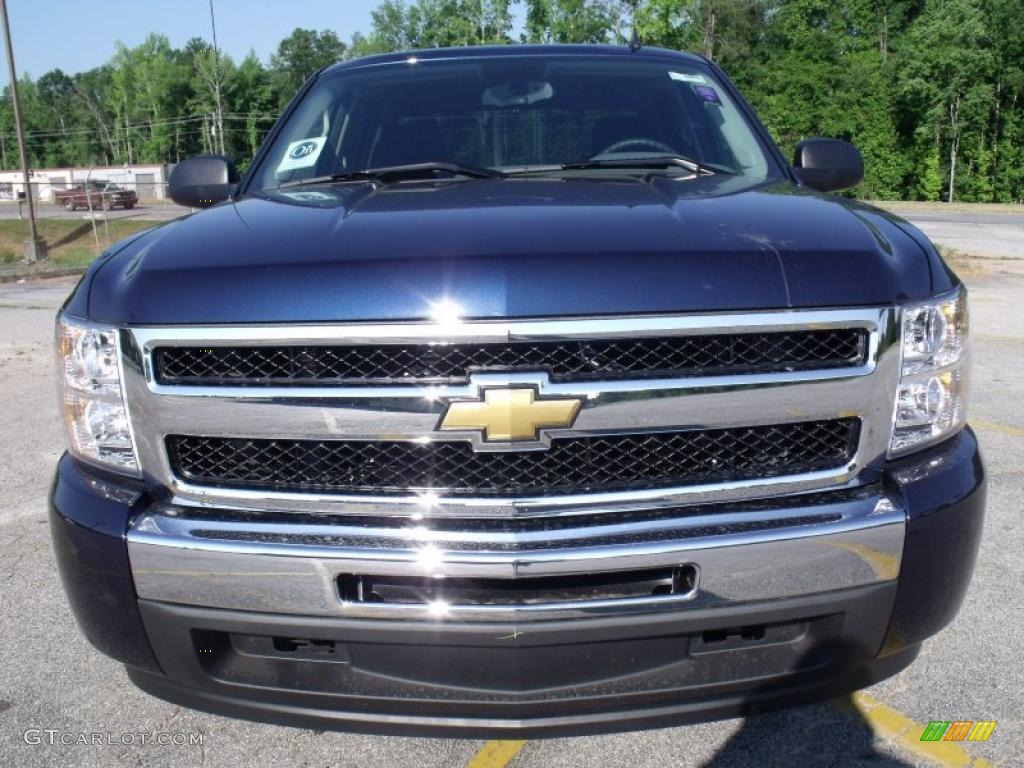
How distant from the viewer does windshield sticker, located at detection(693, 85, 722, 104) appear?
3607 mm

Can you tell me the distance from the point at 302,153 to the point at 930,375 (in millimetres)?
2252

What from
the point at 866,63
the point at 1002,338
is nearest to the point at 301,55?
the point at 866,63

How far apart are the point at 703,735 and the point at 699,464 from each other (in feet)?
2.81

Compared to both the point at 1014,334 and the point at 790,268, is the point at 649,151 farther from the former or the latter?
the point at 1014,334

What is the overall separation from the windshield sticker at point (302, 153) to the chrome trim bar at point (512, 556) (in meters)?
1.70

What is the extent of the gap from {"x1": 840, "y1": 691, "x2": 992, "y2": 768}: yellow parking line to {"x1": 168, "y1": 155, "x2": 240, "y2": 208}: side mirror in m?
2.60

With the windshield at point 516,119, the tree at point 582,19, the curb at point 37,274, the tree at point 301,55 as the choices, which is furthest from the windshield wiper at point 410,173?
the tree at point 301,55

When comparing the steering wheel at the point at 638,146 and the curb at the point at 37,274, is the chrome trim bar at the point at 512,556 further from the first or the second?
the curb at the point at 37,274

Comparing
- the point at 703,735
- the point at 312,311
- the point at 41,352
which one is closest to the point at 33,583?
the point at 312,311

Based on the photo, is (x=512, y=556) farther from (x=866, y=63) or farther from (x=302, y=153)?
(x=866, y=63)

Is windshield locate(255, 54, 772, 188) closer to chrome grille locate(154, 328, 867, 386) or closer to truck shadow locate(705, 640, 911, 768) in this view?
chrome grille locate(154, 328, 867, 386)

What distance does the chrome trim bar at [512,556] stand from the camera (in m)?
1.90

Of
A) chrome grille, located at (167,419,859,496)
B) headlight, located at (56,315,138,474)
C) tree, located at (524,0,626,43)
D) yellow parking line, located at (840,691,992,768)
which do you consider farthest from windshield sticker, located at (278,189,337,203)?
tree, located at (524,0,626,43)

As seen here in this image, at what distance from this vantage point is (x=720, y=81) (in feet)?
12.4
